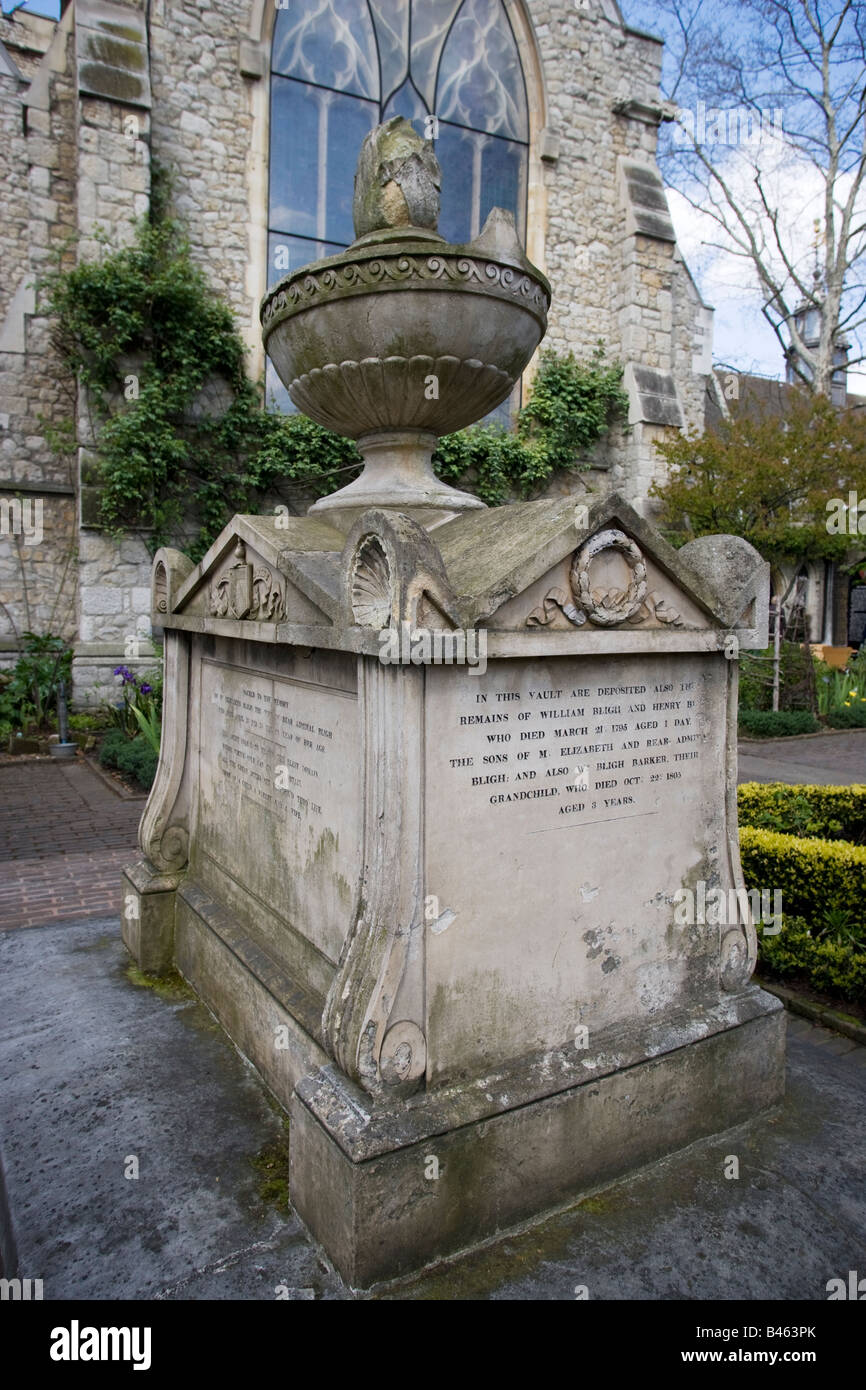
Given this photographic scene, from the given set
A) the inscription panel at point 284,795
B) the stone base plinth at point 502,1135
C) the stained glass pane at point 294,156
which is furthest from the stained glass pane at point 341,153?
the stone base plinth at point 502,1135

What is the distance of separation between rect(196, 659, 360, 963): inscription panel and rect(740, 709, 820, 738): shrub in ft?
32.4

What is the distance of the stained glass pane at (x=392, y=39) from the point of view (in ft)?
45.2

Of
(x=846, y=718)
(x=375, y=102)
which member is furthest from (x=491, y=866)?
(x=375, y=102)

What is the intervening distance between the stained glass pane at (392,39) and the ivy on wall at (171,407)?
4378 mm

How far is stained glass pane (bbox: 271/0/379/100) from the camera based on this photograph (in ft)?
43.3

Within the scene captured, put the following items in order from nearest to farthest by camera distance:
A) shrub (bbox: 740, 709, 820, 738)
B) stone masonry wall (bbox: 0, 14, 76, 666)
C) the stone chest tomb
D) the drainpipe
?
the stone chest tomb → stone masonry wall (bbox: 0, 14, 76, 666) → shrub (bbox: 740, 709, 820, 738) → the drainpipe

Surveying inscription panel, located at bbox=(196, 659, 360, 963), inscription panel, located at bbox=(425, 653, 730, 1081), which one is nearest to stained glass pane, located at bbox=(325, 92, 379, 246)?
inscription panel, located at bbox=(196, 659, 360, 963)

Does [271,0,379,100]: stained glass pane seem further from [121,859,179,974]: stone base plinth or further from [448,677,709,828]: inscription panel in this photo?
[448,677,709,828]: inscription panel

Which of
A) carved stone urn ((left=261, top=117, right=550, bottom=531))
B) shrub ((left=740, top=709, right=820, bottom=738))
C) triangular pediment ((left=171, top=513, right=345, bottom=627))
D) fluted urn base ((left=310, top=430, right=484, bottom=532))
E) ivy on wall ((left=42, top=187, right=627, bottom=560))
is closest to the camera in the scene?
triangular pediment ((left=171, top=513, right=345, bottom=627))

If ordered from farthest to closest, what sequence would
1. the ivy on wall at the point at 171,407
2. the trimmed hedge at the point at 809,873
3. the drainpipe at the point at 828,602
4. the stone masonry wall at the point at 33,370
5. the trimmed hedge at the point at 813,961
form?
the drainpipe at the point at 828,602
the stone masonry wall at the point at 33,370
the ivy on wall at the point at 171,407
the trimmed hedge at the point at 809,873
the trimmed hedge at the point at 813,961

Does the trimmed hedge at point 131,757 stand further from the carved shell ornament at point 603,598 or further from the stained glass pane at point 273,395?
the carved shell ornament at point 603,598

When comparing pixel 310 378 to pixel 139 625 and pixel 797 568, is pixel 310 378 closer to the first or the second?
pixel 139 625

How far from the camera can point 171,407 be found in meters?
11.9

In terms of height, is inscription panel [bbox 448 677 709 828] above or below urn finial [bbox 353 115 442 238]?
below
